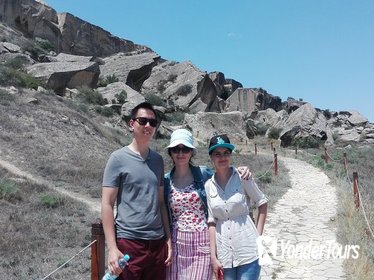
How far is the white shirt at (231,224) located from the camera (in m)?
2.74

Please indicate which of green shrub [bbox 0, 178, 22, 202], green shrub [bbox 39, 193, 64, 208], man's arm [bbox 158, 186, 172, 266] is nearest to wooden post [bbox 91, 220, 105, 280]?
man's arm [bbox 158, 186, 172, 266]

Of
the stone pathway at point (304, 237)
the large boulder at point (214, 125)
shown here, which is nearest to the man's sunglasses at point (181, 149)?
the stone pathway at point (304, 237)

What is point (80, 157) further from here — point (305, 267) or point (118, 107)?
point (118, 107)

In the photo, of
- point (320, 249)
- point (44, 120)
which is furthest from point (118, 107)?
point (320, 249)

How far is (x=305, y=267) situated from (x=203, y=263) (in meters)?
3.26

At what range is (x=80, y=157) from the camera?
49.4ft

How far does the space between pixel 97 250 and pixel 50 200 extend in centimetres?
623

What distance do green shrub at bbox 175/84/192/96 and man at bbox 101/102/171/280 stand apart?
126 feet

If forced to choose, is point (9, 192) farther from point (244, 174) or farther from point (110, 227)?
point (244, 174)

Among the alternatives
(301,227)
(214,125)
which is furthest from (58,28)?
(301,227)

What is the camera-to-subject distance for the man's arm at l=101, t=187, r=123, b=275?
2533 millimetres

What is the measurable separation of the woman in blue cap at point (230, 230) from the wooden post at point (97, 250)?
2.82 ft

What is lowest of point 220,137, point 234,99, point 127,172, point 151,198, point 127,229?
point 127,229

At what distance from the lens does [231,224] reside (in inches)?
109
